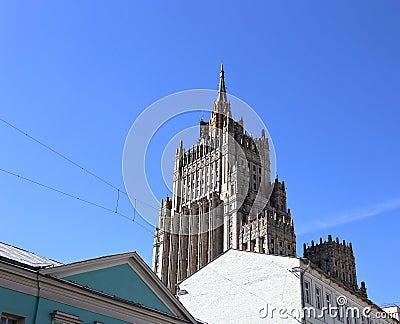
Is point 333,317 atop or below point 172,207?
below

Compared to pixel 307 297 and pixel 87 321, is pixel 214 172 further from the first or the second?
pixel 87 321

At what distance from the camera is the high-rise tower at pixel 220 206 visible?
106 metres

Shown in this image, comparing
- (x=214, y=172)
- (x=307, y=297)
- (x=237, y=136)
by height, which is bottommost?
(x=307, y=297)

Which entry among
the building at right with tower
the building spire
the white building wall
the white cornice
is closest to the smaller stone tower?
the building at right with tower

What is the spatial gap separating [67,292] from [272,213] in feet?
305

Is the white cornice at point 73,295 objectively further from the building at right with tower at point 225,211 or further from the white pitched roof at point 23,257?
the building at right with tower at point 225,211

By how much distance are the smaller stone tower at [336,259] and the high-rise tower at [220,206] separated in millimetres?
10033

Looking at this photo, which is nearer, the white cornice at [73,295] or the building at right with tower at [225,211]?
the white cornice at [73,295]

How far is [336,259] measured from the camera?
114375 millimetres

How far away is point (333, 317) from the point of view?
132 ft

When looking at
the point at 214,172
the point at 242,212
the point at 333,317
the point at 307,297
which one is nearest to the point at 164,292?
the point at 307,297

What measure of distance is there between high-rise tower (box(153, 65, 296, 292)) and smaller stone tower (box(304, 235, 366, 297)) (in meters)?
10.0

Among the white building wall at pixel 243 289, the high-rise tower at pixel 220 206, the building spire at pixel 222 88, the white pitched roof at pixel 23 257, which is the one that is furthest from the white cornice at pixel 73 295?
the building spire at pixel 222 88

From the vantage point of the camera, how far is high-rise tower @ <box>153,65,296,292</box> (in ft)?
349
